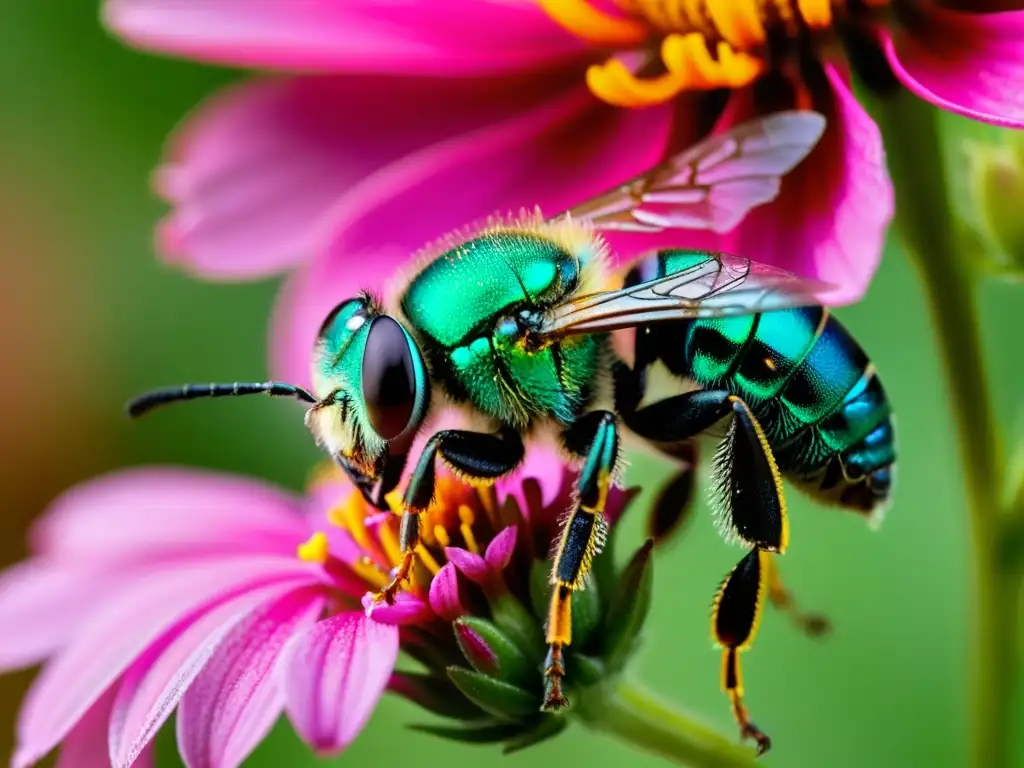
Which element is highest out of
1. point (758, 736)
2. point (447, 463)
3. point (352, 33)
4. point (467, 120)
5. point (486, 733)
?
point (352, 33)

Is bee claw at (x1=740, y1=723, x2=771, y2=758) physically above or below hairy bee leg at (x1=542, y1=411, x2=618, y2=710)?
below

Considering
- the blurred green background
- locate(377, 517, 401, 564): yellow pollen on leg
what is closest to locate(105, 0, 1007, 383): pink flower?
locate(377, 517, 401, 564): yellow pollen on leg

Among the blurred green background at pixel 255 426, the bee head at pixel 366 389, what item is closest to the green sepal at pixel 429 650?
the bee head at pixel 366 389

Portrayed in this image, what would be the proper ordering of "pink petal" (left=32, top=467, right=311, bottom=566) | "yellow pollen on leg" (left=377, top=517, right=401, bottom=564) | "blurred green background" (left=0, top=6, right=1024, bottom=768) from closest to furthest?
"yellow pollen on leg" (left=377, top=517, right=401, bottom=564) < "pink petal" (left=32, top=467, right=311, bottom=566) < "blurred green background" (left=0, top=6, right=1024, bottom=768)

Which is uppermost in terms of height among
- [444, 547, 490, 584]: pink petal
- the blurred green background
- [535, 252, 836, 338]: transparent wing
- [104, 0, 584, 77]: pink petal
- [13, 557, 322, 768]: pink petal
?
[104, 0, 584, 77]: pink petal

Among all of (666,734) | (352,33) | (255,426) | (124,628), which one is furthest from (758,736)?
(255,426)

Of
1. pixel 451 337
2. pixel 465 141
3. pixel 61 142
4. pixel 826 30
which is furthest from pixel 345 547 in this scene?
pixel 61 142

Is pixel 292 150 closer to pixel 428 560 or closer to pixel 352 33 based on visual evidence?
pixel 352 33

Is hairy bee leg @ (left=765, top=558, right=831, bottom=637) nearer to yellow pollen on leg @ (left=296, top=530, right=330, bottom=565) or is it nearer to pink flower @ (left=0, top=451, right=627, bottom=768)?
pink flower @ (left=0, top=451, right=627, bottom=768)
